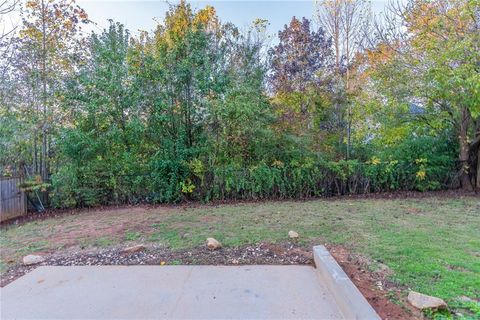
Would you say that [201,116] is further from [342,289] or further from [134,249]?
[342,289]

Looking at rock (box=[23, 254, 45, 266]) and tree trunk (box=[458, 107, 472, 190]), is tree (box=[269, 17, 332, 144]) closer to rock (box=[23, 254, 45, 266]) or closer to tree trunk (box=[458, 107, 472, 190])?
tree trunk (box=[458, 107, 472, 190])

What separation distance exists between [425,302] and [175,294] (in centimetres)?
183

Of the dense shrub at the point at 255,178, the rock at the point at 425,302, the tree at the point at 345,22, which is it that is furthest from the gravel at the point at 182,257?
the tree at the point at 345,22

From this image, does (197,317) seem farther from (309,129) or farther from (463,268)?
(309,129)

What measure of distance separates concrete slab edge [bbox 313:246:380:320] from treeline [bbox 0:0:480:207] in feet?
12.5

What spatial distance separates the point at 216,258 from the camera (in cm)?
313

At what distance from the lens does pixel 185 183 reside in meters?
6.55

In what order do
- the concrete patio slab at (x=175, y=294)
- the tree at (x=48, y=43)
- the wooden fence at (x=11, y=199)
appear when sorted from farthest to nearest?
the tree at (x=48, y=43), the wooden fence at (x=11, y=199), the concrete patio slab at (x=175, y=294)

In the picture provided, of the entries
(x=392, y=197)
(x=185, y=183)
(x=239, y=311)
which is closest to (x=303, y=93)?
(x=392, y=197)

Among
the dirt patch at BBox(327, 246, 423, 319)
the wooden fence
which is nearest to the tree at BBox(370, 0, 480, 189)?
the dirt patch at BBox(327, 246, 423, 319)

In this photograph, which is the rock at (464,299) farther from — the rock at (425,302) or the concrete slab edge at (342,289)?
the concrete slab edge at (342,289)

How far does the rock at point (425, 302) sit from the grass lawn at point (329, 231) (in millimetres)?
190

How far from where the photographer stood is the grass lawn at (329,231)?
8.93 ft

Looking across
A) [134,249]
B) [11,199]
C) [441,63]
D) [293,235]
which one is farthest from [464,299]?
[11,199]
